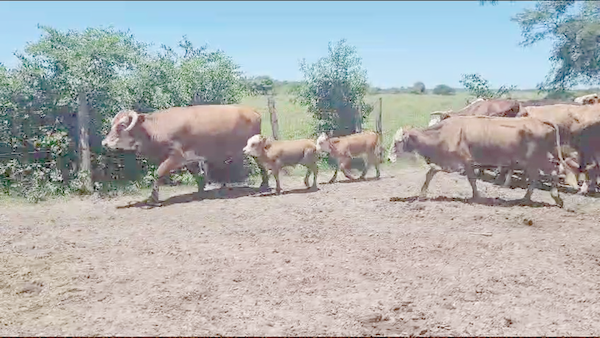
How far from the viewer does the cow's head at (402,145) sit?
1184 centimetres

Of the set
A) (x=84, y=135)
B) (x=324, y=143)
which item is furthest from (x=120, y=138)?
(x=324, y=143)

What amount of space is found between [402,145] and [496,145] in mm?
1761

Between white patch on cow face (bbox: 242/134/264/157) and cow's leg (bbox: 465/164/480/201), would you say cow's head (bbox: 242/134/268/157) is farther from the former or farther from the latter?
cow's leg (bbox: 465/164/480/201)

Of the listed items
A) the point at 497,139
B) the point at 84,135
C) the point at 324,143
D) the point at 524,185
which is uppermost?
the point at 84,135

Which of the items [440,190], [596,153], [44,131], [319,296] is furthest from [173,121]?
[596,153]

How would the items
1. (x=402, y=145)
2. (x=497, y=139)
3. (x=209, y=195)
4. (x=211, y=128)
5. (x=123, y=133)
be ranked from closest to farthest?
1. (x=497, y=139)
2. (x=402, y=145)
3. (x=123, y=133)
4. (x=211, y=128)
5. (x=209, y=195)

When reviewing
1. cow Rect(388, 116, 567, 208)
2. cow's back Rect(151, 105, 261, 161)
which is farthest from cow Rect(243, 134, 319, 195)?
cow Rect(388, 116, 567, 208)

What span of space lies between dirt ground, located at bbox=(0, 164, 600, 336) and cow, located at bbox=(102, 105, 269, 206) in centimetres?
153

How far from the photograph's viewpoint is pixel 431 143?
11.6m

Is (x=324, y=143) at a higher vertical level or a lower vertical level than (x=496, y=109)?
lower

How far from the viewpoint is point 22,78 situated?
1366cm

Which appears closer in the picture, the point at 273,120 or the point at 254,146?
the point at 254,146

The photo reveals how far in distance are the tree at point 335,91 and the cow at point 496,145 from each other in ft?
25.8

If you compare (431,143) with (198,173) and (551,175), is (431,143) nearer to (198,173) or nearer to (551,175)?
(551,175)
